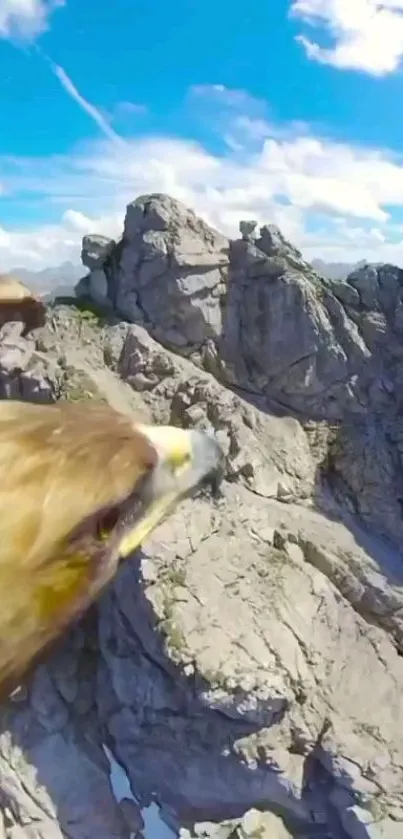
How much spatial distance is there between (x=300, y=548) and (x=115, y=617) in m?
2.26

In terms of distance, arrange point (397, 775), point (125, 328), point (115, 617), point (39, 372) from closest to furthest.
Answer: point (397, 775), point (115, 617), point (39, 372), point (125, 328)

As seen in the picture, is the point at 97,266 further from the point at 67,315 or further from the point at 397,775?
the point at 397,775

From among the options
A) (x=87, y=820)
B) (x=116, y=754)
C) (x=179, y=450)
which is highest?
(x=179, y=450)

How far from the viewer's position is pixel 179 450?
3.34 ft

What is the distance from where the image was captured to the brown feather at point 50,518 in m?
0.74

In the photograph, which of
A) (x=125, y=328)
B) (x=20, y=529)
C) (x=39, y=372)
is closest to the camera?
(x=20, y=529)

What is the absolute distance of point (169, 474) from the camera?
3.28 feet

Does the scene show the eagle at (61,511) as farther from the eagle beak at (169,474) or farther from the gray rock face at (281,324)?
the gray rock face at (281,324)

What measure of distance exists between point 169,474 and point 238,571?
23.6ft

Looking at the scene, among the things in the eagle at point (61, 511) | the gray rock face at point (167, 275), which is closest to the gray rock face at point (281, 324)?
the gray rock face at point (167, 275)

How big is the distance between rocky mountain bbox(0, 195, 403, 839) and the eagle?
534cm

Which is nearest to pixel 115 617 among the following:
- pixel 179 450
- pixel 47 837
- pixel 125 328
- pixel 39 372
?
pixel 47 837

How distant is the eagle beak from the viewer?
94cm

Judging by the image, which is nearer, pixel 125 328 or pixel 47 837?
pixel 47 837
